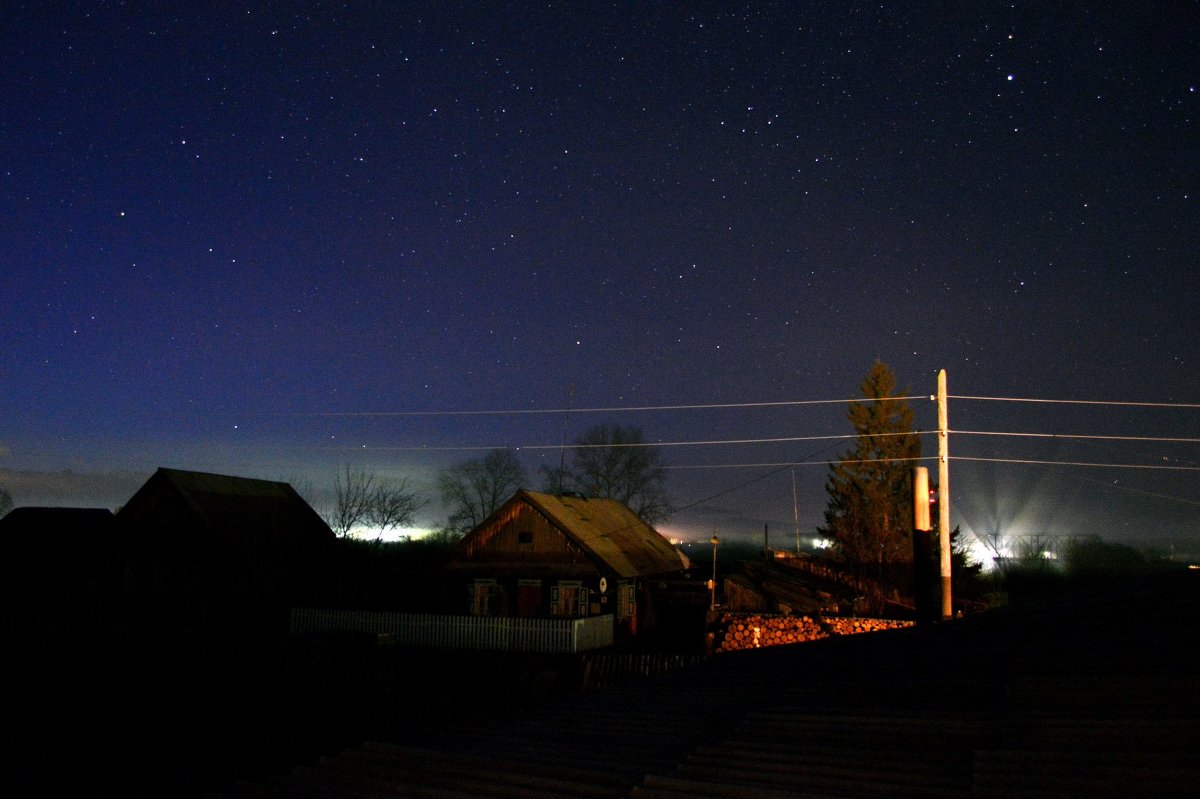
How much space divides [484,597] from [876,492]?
2838cm

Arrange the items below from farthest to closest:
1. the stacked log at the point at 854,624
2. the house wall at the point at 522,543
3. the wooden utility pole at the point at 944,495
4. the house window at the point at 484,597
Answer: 1. the house window at the point at 484,597
2. the house wall at the point at 522,543
3. the stacked log at the point at 854,624
4. the wooden utility pole at the point at 944,495

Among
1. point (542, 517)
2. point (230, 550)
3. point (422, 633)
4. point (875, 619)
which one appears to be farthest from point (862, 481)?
point (230, 550)

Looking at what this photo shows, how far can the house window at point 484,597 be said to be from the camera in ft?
113

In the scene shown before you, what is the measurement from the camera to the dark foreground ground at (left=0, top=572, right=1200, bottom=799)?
557 centimetres

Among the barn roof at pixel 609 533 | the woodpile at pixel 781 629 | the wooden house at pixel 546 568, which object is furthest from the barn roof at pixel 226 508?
the woodpile at pixel 781 629

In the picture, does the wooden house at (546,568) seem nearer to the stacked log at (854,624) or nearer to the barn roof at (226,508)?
the stacked log at (854,624)

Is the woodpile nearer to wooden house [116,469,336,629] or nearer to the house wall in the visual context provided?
the house wall

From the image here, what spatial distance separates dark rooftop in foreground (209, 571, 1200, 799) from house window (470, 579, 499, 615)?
2405cm

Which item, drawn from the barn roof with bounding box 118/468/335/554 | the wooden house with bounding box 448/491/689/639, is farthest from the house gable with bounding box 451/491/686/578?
the barn roof with bounding box 118/468/335/554

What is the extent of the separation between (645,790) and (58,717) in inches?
784

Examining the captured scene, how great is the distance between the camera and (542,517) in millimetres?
33750

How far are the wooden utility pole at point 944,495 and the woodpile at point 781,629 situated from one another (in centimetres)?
891

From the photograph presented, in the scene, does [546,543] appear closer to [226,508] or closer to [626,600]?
[626,600]

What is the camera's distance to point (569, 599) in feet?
108
